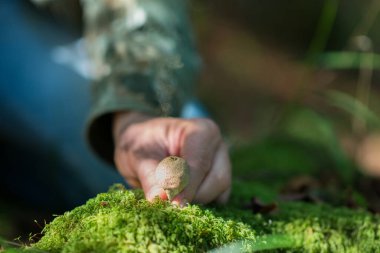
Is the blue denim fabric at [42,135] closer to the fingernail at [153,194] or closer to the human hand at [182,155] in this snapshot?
the human hand at [182,155]

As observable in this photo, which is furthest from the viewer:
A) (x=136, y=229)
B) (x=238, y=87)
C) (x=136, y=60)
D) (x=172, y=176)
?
(x=238, y=87)

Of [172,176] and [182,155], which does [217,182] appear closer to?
[182,155]

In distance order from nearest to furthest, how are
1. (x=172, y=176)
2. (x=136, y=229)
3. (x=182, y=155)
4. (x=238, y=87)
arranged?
(x=136, y=229), (x=172, y=176), (x=182, y=155), (x=238, y=87)

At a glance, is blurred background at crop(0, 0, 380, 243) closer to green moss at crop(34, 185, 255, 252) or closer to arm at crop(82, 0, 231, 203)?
arm at crop(82, 0, 231, 203)

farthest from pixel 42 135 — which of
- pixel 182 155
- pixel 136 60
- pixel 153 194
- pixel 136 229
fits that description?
pixel 136 229

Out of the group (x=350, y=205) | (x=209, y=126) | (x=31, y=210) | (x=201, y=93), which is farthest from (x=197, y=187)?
(x=201, y=93)

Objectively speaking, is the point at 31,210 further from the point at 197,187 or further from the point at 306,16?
the point at 306,16
